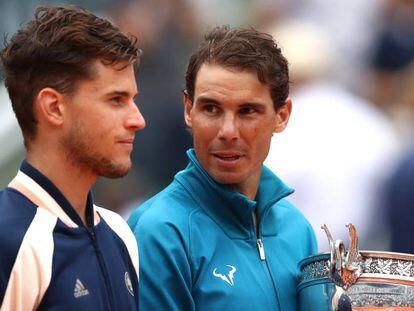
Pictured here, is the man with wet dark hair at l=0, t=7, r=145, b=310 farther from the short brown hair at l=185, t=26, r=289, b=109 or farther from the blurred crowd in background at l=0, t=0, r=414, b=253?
the blurred crowd in background at l=0, t=0, r=414, b=253

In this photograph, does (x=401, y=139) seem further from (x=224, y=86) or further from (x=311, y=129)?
(x=224, y=86)

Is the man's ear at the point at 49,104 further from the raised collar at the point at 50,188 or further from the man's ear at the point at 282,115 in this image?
the man's ear at the point at 282,115

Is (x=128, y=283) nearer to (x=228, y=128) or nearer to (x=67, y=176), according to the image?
(x=67, y=176)

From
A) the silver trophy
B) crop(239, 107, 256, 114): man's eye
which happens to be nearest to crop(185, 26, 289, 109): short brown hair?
crop(239, 107, 256, 114): man's eye

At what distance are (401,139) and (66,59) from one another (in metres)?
Result: 4.02

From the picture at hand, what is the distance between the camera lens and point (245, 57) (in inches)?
164

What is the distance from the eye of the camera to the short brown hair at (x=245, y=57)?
13.7 feet

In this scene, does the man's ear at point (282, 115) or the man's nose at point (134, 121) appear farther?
the man's ear at point (282, 115)

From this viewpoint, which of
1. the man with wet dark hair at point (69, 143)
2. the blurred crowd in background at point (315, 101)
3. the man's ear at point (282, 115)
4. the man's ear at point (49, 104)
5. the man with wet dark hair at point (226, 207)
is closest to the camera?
Result: the man with wet dark hair at point (69, 143)

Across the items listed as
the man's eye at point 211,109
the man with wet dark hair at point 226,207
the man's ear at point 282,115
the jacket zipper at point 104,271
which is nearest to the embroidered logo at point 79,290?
the jacket zipper at point 104,271

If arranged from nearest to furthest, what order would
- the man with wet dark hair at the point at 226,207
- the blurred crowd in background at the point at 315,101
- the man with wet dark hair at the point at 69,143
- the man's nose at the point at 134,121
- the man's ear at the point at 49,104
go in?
the man with wet dark hair at the point at 69,143 → the man's ear at the point at 49,104 → the man's nose at the point at 134,121 → the man with wet dark hair at the point at 226,207 → the blurred crowd in background at the point at 315,101

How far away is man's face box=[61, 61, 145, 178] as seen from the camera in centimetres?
339

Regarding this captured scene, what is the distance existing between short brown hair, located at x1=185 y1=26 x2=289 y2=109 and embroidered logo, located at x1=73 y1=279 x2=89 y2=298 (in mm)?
1181

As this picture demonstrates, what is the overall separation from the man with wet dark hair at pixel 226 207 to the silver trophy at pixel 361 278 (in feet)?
0.50
